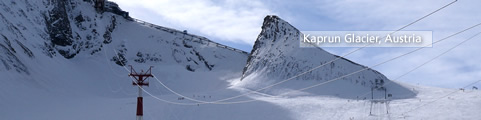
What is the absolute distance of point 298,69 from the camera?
88.8 m

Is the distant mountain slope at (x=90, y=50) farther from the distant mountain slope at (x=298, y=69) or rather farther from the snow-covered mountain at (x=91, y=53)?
the distant mountain slope at (x=298, y=69)

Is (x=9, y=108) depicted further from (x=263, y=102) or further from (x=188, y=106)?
(x=263, y=102)

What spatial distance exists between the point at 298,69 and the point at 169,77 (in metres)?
23.0

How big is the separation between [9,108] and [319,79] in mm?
48034

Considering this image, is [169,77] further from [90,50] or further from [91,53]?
[90,50]

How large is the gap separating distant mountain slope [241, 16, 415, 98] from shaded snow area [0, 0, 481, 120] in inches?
7.0

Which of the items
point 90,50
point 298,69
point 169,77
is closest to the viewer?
point 298,69

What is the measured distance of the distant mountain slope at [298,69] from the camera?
82.9 m

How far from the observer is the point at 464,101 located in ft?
190

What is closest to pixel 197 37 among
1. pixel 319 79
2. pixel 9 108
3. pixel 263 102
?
pixel 319 79

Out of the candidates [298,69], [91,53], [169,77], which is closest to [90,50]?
[91,53]

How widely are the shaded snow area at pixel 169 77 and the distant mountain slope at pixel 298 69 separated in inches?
7.0

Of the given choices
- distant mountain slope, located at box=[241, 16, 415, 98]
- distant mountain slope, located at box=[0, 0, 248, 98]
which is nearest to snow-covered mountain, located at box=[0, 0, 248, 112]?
distant mountain slope, located at box=[0, 0, 248, 98]

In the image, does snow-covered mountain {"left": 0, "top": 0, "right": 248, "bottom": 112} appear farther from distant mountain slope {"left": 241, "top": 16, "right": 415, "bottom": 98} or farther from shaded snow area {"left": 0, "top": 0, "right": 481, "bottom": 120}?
distant mountain slope {"left": 241, "top": 16, "right": 415, "bottom": 98}
